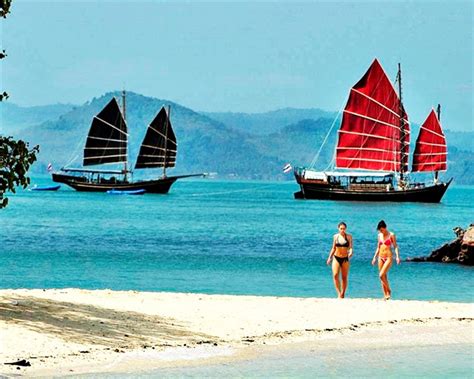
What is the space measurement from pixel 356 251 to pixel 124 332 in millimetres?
24847

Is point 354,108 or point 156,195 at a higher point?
point 354,108

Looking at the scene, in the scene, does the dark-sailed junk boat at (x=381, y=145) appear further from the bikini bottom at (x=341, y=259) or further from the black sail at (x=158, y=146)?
the bikini bottom at (x=341, y=259)

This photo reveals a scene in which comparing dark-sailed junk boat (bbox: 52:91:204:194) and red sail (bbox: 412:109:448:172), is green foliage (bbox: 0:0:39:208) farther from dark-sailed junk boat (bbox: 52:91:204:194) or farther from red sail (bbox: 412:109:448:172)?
dark-sailed junk boat (bbox: 52:91:204:194)

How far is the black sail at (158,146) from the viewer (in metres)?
97.9

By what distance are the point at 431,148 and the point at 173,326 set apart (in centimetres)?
7846

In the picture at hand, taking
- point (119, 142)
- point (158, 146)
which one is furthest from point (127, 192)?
point (158, 146)

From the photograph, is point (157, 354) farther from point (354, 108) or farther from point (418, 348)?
point (354, 108)

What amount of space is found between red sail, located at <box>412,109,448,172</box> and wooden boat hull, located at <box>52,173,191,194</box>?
A: 91.1ft

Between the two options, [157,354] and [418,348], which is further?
[418,348]

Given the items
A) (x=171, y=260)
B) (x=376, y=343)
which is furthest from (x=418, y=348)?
(x=171, y=260)

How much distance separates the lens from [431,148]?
89.2m

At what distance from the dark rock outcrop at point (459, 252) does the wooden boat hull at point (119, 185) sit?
75998mm

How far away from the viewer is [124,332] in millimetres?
12094

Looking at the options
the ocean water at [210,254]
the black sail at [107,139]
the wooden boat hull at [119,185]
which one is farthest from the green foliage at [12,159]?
the wooden boat hull at [119,185]
